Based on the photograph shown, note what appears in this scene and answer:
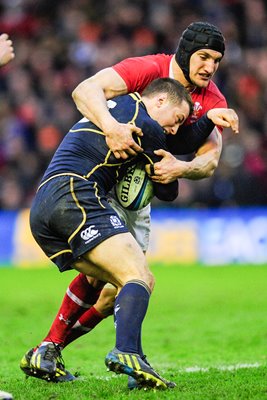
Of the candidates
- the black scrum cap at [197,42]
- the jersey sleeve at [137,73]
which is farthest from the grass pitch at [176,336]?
the black scrum cap at [197,42]

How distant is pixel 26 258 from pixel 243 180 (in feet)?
13.9

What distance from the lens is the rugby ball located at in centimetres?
657

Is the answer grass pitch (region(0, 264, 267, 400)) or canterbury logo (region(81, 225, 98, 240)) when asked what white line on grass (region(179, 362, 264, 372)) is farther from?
canterbury logo (region(81, 225, 98, 240))

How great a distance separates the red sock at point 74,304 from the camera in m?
7.04

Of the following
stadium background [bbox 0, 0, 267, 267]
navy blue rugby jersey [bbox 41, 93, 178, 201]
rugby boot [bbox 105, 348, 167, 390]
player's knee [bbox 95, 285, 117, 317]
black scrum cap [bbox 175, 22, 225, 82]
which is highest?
black scrum cap [bbox 175, 22, 225, 82]

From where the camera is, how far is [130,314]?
5844 mm

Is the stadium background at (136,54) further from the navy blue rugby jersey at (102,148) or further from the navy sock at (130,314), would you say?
the navy sock at (130,314)

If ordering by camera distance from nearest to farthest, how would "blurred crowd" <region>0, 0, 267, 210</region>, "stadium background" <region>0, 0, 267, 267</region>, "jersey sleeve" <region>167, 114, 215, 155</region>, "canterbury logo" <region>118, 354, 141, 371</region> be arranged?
"canterbury logo" <region>118, 354, 141, 371</region> < "jersey sleeve" <region>167, 114, 215, 155</region> < "stadium background" <region>0, 0, 267, 267</region> < "blurred crowd" <region>0, 0, 267, 210</region>

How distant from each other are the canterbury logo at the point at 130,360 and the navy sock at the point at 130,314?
43 mm

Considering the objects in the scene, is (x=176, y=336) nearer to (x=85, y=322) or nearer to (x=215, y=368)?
(x=215, y=368)

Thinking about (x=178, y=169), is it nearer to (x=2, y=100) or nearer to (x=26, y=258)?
(x=26, y=258)

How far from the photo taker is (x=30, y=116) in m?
18.9

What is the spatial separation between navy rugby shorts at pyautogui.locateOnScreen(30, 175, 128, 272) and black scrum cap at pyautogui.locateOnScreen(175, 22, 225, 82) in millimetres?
1415

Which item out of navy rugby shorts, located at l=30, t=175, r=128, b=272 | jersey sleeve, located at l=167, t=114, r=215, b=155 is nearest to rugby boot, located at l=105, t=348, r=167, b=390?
navy rugby shorts, located at l=30, t=175, r=128, b=272
